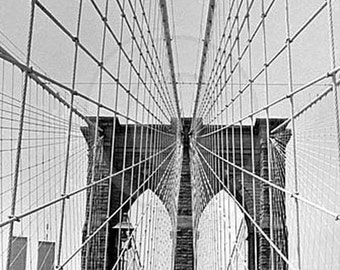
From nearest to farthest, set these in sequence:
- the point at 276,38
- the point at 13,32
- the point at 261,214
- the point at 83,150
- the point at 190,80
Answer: the point at 13,32 < the point at 276,38 < the point at 83,150 < the point at 261,214 < the point at 190,80

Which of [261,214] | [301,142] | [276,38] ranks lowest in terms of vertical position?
[261,214]

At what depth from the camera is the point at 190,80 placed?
Answer: 859 cm

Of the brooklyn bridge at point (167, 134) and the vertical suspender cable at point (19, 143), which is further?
Result: the brooklyn bridge at point (167, 134)

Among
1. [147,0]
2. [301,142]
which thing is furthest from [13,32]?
[147,0]

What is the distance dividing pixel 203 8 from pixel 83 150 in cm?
261

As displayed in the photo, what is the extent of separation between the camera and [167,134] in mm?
6492

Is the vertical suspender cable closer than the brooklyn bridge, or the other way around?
the vertical suspender cable

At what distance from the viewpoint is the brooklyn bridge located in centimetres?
152

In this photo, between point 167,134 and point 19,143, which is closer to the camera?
point 19,143

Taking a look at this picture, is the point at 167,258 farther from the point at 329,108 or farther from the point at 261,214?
the point at 329,108

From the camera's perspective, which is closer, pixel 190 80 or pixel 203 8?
pixel 203 8

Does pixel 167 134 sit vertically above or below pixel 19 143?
above

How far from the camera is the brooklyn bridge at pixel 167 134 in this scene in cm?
152

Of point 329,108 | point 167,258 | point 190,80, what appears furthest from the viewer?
point 190,80
